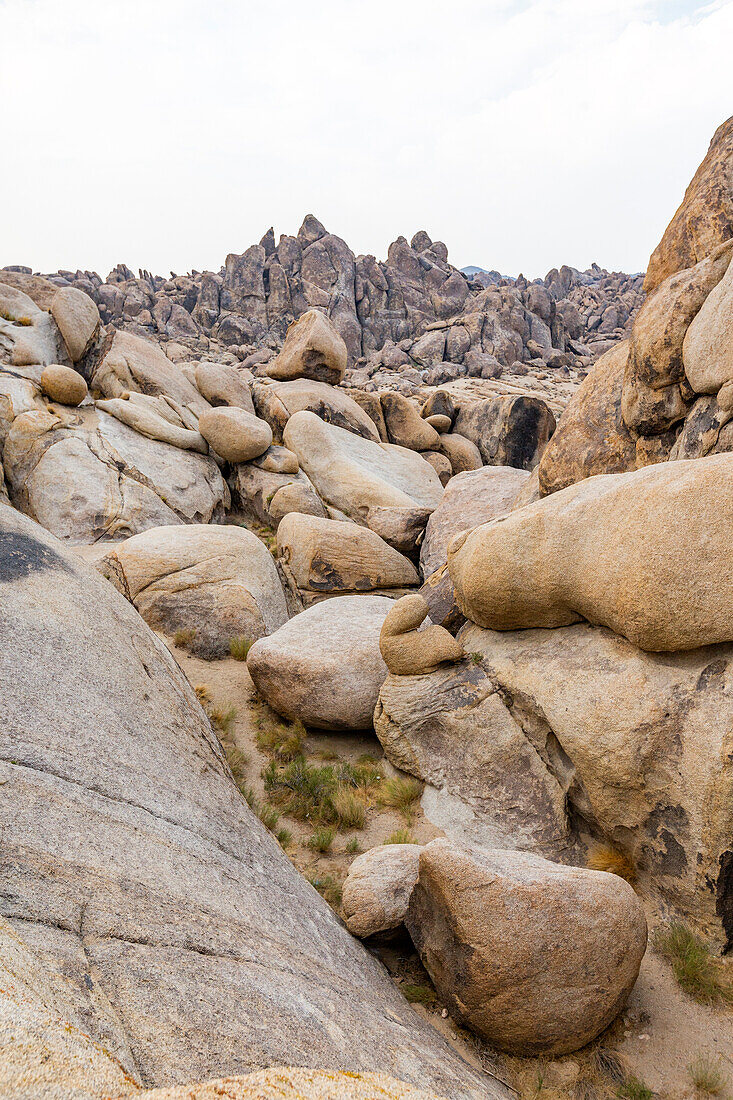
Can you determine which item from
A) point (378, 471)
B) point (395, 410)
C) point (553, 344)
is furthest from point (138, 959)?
point (553, 344)

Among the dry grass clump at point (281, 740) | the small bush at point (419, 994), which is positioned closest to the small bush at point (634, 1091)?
the small bush at point (419, 994)

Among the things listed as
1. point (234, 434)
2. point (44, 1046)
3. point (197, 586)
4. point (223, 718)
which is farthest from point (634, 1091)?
point (234, 434)

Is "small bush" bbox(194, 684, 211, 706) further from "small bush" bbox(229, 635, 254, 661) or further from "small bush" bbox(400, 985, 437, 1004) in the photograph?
"small bush" bbox(400, 985, 437, 1004)

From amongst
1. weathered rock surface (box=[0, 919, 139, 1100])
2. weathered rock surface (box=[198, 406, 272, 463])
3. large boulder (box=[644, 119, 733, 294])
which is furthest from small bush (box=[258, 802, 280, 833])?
weathered rock surface (box=[198, 406, 272, 463])

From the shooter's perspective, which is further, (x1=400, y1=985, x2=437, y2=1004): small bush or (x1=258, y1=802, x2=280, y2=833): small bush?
(x1=258, y1=802, x2=280, y2=833): small bush

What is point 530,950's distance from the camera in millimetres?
3939

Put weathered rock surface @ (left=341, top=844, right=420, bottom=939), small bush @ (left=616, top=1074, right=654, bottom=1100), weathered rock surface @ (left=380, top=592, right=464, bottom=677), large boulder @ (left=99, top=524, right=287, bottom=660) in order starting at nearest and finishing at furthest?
small bush @ (left=616, top=1074, right=654, bottom=1100) → weathered rock surface @ (left=341, top=844, right=420, bottom=939) → weathered rock surface @ (left=380, top=592, right=464, bottom=677) → large boulder @ (left=99, top=524, right=287, bottom=660)

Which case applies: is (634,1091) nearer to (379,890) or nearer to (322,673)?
(379,890)

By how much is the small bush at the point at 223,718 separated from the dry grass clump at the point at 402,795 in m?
2.28

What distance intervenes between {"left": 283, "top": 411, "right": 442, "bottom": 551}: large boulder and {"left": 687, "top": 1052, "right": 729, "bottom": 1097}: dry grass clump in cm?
949

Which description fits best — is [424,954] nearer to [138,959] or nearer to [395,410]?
[138,959]

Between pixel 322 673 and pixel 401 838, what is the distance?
229cm

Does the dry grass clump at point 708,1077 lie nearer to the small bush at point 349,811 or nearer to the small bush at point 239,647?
the small bush at point 349,811

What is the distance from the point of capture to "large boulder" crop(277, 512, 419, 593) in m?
10.9
